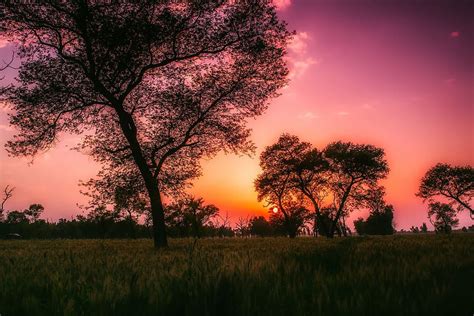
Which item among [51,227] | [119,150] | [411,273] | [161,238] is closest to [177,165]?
[119,150]

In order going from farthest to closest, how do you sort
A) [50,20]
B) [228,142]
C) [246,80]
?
[228,142] → [246,80] → [50,20]

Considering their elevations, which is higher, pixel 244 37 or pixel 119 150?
pixel 244 37

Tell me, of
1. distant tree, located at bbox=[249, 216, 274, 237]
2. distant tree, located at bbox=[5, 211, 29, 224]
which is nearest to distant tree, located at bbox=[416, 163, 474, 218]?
distant tree, located at bbox=[249, 216, 274, 237]

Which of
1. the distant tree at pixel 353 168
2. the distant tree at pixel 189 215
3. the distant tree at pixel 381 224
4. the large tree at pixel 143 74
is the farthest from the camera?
the distant tree at pixel 381 224

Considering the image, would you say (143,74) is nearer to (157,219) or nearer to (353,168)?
(157,219)

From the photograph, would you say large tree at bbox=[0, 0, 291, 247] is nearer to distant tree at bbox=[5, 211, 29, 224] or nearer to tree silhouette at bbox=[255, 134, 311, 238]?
tree silhouette at bbox=[255, 134, 311, 238]

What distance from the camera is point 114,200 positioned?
75.2 feet

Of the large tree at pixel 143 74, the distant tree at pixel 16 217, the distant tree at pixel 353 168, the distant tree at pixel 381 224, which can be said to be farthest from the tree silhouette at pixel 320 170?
the distant tree at pixel 16 217

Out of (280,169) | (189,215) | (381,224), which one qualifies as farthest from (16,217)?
(381,224)

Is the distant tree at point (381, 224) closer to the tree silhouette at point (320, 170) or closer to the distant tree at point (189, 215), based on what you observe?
the distant tree at point (189, 215)

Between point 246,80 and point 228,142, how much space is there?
456cm

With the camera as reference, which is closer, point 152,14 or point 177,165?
point 152,14

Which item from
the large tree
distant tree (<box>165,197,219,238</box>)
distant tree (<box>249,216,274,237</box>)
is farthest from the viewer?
distant tree (<box>249,216,274,237</box>)

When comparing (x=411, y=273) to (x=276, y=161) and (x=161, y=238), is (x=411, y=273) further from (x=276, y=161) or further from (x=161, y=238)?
(x=276, y=161)
